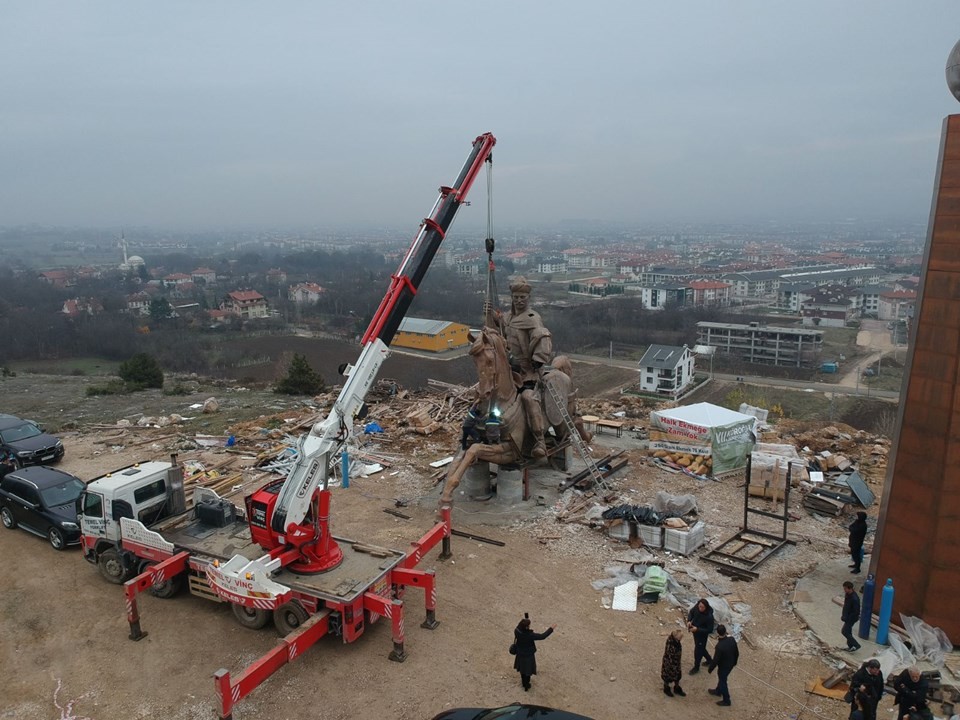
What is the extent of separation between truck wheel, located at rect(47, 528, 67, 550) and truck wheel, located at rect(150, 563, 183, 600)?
3.21m

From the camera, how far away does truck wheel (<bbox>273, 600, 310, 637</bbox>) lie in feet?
33.9

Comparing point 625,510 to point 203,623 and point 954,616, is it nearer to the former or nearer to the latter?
point 954,616

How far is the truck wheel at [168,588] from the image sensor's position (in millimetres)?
11750

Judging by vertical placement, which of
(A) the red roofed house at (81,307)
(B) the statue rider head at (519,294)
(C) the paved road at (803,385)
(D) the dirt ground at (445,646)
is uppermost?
(B) the statue rider head at (519,294)

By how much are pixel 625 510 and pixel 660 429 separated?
761 centimetres

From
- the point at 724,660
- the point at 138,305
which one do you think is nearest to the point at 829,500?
the point at 724,660

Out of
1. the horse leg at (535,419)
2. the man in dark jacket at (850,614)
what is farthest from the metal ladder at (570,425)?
the man in dark jacket at (850,614)

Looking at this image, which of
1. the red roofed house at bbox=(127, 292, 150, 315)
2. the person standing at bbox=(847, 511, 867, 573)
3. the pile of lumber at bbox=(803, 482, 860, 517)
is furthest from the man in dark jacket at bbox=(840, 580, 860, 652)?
the red roofed house at bbox=(127, 292, 150, 315)

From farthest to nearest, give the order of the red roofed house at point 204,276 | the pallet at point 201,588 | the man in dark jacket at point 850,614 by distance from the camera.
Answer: the red roofed house at point 204,276 → the pallet at point 201,588 → the man in dark jacket at point 850,614

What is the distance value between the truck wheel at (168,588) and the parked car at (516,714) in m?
6.11

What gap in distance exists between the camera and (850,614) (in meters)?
9.99

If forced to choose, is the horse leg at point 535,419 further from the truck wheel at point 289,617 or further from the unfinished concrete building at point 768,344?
the unfinished concrete building at point 768,344

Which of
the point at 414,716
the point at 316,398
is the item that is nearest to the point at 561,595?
the point at 414,716

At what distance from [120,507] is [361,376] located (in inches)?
207
